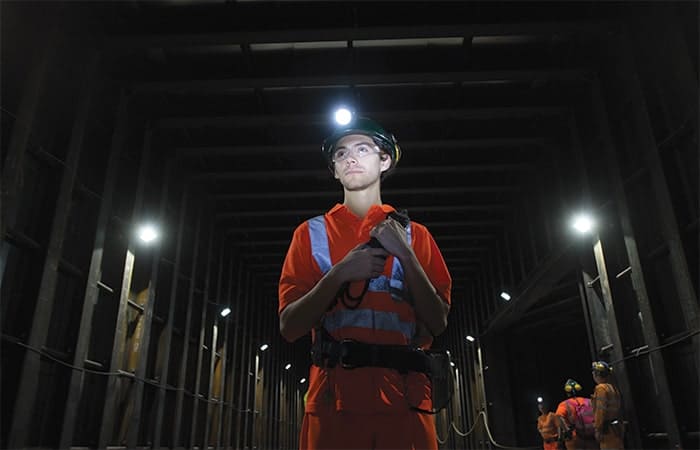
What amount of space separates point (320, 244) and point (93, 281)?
5.69 metres

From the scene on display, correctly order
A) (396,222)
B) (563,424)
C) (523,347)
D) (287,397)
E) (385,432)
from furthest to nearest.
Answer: (287,397)
(523,347)
(563,424)
(396,222)
(385,432)

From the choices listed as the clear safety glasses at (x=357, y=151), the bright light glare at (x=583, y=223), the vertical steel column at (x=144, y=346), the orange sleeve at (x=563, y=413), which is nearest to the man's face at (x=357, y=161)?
the clear safety glasses at (x=357, y=151)

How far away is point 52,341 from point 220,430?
26.1ft

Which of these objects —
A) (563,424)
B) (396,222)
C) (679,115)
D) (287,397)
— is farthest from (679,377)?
(287,397)

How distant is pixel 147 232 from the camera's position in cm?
847

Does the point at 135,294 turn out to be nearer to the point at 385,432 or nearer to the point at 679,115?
the point at 385,432

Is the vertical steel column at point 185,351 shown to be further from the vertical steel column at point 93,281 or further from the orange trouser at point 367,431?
the orange trouser at point 367,431

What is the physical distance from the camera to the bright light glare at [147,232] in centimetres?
834

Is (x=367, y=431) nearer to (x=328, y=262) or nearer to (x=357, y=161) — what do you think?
(x=328, y=262)

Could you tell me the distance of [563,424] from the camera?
934cm

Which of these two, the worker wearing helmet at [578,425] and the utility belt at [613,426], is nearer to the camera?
the utility belt at [613,426]

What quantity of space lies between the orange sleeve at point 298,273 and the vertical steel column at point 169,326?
8148mm

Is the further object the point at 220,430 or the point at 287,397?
the point at 287,397

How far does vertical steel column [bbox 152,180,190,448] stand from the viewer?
351 inches
